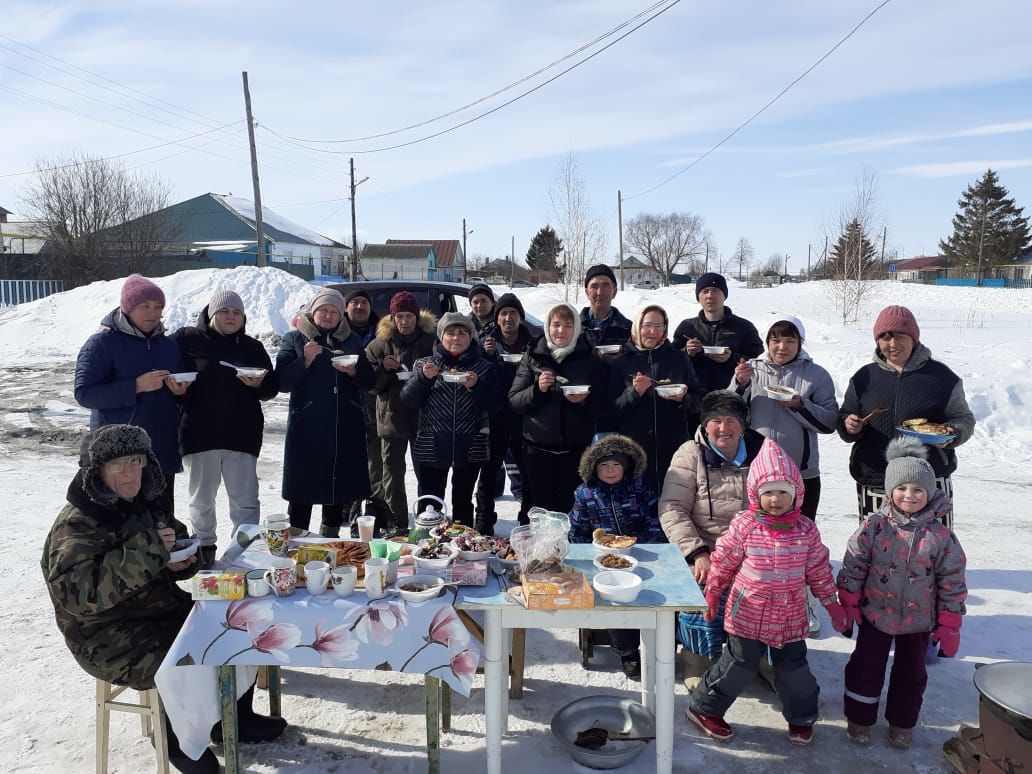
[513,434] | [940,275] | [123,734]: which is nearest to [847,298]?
[513,434]

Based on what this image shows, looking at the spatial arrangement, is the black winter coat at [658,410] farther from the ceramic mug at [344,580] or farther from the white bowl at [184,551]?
the white bowl at [184,551]

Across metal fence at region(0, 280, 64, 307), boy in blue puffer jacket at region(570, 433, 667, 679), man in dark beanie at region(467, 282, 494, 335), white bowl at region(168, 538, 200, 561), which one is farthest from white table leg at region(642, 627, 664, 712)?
metal fence at region(0, 280, 64, 307)

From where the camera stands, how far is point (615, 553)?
3.35m

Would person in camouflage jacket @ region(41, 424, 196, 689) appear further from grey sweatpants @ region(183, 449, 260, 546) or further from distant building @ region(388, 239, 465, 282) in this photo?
distant building @ region(388, 239, 465, 282)

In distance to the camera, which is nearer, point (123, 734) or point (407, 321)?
point (123, 734)

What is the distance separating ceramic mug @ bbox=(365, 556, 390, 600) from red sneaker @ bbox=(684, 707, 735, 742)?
1.76 m

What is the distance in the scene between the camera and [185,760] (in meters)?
3.00

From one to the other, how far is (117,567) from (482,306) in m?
4.26

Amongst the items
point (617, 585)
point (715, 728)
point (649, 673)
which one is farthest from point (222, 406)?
point (715, 728)

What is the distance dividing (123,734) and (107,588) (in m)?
1.10

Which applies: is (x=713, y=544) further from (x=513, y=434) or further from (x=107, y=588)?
(x=107, y=588)

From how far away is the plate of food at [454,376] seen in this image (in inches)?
186

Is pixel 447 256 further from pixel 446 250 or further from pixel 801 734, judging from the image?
pixel 801 734

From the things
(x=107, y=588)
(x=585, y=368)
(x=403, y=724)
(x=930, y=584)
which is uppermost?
(x=585, y=368)
